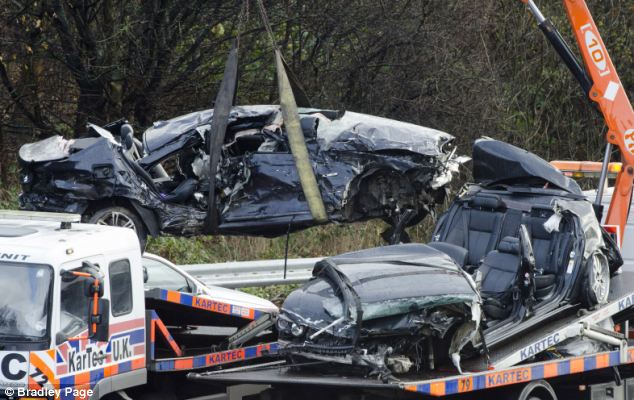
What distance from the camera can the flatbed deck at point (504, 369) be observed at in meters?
7.56

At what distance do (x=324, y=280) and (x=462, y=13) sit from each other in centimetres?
1275

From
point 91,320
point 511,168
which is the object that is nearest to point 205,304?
point 91,320

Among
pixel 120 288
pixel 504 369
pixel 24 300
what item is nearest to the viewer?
pixel 24 300

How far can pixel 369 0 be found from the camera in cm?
1886

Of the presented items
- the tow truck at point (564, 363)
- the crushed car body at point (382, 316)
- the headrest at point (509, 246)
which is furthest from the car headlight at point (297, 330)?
the headrest at point (509, 246)

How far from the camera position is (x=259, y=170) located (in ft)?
33.8

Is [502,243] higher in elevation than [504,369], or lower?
higher

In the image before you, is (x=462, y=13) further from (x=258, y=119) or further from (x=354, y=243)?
(x=258, y=119)

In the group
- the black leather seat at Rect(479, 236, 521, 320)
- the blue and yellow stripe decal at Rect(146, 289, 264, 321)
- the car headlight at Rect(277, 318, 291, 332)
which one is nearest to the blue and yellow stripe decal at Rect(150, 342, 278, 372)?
the blue and yellow stripe decal at Rect(146, 289, 264, 321)

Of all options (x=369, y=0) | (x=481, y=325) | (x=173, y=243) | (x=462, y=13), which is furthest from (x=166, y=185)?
(x=462, y=13)

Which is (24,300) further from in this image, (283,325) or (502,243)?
(502,243)

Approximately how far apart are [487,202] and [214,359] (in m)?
3.03

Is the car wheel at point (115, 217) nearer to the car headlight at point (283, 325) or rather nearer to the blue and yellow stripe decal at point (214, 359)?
the blue and yellow stripe decal at point (214, 359)

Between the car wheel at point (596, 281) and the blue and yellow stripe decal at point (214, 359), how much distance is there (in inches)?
111
